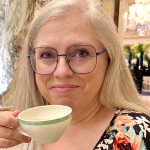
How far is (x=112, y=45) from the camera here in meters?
0.92

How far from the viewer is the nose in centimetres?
78

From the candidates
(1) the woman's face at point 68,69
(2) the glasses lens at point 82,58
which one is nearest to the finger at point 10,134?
(1) the woman's face at point 68,69

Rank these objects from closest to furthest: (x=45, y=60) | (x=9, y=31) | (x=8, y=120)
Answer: (x=8, y=120) → (x=45, y=60) → (x=9, y=31)

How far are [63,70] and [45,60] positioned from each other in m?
0.16

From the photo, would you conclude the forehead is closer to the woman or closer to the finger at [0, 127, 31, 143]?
the woman

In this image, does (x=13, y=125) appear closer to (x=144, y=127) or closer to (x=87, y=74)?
(x=87, y=74)

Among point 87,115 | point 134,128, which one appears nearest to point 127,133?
point 134,128

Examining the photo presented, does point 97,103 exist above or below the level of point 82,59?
below

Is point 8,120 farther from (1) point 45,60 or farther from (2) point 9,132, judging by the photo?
(1) point 45,60

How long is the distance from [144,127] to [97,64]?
0.37 m

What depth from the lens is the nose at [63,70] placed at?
78 cm

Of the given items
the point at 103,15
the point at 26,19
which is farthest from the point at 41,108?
the point at 26,19

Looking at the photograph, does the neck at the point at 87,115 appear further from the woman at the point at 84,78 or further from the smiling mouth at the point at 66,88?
the smiling mouth at the point at 66,88

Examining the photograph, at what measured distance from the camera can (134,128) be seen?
29.2 inches
